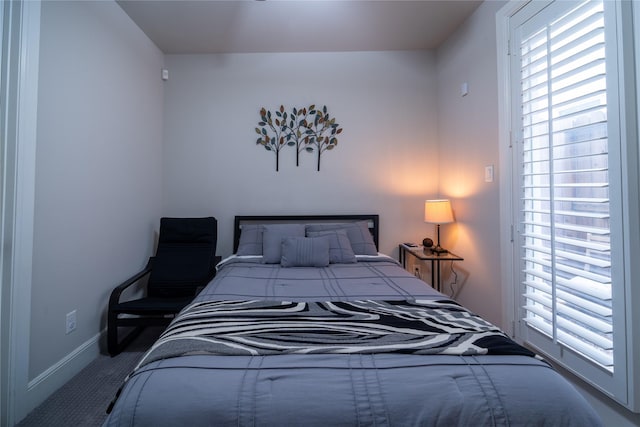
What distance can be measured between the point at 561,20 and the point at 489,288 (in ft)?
6.26

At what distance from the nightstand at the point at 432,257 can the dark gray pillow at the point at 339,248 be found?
68 cm

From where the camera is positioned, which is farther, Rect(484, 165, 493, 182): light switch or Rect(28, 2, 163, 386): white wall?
Rect(484, 165, 493, 182): light switch

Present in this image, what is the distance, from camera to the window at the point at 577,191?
4.49 feet

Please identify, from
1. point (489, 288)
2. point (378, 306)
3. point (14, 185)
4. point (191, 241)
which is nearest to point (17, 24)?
point (14, 185)

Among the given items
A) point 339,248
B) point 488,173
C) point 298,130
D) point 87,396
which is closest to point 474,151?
point 488,173

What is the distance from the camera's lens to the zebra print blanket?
1.05m

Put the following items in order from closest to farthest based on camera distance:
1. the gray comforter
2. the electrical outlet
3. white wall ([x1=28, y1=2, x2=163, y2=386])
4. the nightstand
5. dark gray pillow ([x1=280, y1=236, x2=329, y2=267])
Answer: the gray comforter → white wall ([x1=28, y1=2, x2=163, y2=386]) → the electrical outlet → dark gray pillow ([x1=280, y1=236, x2=329, y2=267]) → the nightstand

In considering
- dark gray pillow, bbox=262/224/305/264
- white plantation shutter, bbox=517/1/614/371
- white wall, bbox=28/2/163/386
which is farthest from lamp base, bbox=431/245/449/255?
white wall, bbox=28/2/163/386

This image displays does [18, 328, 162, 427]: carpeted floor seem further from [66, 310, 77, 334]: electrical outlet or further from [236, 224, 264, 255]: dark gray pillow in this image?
[236, 224, 264, 255]: dark gray pillow

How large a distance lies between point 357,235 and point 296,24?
213 cm

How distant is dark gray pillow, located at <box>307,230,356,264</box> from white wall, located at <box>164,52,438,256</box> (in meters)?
0.51

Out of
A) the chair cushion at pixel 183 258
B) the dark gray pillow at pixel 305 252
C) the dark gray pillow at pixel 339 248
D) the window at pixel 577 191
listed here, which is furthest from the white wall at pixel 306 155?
the window at pixel 577 191

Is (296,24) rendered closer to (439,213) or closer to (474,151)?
(474,151)

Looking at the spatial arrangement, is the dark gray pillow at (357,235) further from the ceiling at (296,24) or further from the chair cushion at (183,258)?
the ceiling at (296,24)
